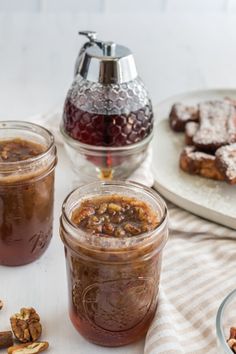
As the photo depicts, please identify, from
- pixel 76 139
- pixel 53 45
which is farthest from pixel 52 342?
pixel 53 45

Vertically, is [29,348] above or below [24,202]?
below

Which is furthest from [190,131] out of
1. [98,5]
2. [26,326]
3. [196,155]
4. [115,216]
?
[98,5]

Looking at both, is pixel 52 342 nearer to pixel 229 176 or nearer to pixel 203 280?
pixel 203 280

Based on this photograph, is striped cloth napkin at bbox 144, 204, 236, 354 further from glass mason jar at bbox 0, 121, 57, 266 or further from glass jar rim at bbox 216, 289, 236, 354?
glass mason jar at bbox 0, 121, 57, 266

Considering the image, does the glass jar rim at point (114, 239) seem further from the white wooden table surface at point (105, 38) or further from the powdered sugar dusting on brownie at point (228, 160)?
the powdered sugar dusting on brownie at point (228, 160)

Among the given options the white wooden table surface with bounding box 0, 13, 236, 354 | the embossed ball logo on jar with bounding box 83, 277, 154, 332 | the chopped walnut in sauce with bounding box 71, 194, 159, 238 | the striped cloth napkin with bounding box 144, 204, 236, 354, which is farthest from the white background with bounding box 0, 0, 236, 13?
the embossed ball logo on jar with bounding box 83, 277, 154, 332

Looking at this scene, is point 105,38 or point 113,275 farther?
point 105,38

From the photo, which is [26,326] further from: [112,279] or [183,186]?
[183,186]
